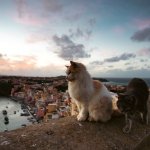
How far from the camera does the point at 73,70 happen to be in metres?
6.39

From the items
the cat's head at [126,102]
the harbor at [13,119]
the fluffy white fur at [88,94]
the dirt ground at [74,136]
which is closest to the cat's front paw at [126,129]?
the dirt ground at [74,136]

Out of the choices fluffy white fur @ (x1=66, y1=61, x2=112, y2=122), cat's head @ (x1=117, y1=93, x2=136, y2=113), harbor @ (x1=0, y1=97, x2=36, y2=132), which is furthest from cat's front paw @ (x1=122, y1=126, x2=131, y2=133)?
harbor @ (x1=0, y1=97, x2=36, y2=132)

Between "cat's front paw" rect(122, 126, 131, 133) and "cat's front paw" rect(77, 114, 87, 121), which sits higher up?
"cat's front paw" rect(77, 114, 87, 121)

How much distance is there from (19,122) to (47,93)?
2352cm

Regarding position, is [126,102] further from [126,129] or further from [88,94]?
[126,129]

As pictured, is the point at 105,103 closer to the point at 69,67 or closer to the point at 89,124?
the point at 89,124

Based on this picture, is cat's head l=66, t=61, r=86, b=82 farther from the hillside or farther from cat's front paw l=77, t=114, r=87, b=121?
the hillside

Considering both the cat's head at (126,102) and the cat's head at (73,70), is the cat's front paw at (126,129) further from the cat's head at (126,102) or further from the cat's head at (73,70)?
the cat's head at (73,70)

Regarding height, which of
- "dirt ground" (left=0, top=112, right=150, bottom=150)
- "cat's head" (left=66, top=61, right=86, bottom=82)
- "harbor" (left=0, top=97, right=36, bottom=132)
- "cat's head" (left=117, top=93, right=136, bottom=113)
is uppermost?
"cat's head" (left=66, top=61, right=86, bottom=82)

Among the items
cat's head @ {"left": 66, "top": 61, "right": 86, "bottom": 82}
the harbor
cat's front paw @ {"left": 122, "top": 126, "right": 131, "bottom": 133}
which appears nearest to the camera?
cat's head @ {"left": 66, "top": 61, "right": 86, "bottom": 82}

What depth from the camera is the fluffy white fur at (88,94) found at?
6.48 m

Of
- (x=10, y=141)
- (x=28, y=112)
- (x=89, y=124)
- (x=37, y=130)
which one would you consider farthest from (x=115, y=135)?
(x=28, y=112)

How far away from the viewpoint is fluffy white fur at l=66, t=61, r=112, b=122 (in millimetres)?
6477

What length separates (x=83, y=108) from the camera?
22.8 ft
